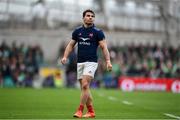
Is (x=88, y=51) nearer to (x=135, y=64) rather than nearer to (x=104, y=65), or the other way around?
(x=104, y=65)

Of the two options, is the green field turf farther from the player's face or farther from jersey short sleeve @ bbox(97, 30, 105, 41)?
the player's face

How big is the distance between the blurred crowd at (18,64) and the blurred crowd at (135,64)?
6.49 feet

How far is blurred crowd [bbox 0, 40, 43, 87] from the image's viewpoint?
119ft

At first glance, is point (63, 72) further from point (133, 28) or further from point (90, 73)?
point (90, 73)

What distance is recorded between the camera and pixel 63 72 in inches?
1506

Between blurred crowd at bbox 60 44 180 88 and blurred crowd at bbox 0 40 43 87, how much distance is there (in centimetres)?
198

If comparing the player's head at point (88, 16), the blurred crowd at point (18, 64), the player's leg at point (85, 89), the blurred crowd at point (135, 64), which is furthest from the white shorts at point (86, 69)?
the blurred crowd at point (135, 64)

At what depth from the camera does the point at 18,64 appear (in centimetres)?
3656

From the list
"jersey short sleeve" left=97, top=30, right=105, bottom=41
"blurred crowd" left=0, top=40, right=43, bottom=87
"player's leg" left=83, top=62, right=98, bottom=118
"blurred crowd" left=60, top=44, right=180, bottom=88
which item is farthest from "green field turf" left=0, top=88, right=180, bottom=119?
"blurred crowd" left=60, top=44, right=180, bottom=88

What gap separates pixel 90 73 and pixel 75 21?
28687 mm

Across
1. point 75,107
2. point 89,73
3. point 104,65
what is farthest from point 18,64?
point 89,73

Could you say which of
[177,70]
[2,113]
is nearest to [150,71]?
[177,70]

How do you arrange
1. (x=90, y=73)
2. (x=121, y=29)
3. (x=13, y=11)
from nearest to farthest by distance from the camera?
1. (x=90, y=73)
2. (x=13, y=11)
3. (x=121, y=29)

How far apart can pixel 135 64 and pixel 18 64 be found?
7.53 metres
